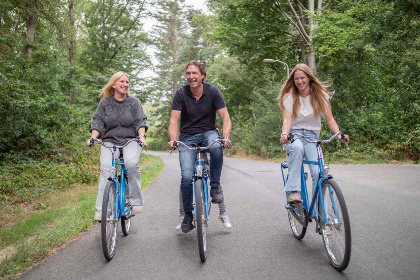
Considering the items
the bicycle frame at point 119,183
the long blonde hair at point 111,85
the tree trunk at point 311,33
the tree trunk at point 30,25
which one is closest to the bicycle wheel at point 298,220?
the bicycle frame at point 119,183

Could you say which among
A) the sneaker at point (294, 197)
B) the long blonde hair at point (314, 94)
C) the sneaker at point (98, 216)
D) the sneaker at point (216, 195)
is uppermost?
the long blonde hair at point (314, 94)

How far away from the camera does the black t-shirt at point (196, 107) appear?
4.72 m

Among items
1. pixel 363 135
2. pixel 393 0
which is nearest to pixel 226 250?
pixel 393 0

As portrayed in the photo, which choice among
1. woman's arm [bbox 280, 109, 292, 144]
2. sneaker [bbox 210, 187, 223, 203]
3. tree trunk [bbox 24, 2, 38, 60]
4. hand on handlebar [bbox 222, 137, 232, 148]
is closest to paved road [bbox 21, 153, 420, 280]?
sneaker [bbox 210, 187, 223, 203]

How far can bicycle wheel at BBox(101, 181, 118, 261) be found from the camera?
380 cm

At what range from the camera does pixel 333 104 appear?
20750 millimetres

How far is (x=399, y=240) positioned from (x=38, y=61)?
A: 14.2 meters

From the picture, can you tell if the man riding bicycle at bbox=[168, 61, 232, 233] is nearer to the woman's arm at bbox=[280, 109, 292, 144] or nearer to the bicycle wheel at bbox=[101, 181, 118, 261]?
the woman's arm at bbox=[280, 109, 292, 144]

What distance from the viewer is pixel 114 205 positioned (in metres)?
4.33

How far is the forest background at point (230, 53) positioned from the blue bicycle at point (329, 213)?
6.63 m

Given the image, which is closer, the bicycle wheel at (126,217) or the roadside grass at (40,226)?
the roadside grass at (40,226)

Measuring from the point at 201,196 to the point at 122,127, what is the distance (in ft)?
5.22

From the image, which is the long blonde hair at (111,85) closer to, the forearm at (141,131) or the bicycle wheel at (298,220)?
the forearm at (141,131)

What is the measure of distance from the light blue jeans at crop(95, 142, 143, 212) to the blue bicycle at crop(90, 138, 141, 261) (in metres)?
0.08
